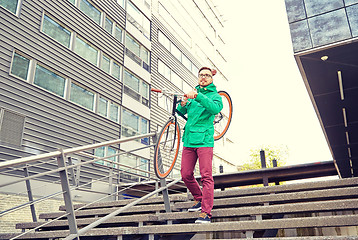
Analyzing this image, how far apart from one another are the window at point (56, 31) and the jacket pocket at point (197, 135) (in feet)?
Result: 32.6

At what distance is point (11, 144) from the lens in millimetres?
9523

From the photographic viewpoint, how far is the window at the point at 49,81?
1107cm

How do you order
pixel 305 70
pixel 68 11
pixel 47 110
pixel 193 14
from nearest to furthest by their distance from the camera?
pixel 305 70 < pixel 47 110 < pixel 68 11 < pixel 193 14

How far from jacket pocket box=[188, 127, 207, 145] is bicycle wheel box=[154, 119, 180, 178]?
2.12 ft

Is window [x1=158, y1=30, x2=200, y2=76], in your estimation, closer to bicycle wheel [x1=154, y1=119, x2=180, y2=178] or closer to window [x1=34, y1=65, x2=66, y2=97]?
window [x1=34, y1=65, x2=66, y2=97]

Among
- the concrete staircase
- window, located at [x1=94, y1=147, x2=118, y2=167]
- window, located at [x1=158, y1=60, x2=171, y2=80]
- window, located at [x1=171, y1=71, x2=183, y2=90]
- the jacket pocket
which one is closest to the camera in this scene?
the concrete staircase

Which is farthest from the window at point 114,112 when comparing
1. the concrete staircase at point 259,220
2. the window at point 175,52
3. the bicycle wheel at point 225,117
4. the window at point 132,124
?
the concrete staircase at point 259,220

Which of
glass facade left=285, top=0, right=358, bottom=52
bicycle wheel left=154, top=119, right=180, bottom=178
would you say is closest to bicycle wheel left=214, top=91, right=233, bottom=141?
bicycle wheel left=154, top=119, right=180, bottom=178

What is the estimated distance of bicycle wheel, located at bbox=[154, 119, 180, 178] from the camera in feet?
14.5

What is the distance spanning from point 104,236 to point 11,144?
7423 millimetres

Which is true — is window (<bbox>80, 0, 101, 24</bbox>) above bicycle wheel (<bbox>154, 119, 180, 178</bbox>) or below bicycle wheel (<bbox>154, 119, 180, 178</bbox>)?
above

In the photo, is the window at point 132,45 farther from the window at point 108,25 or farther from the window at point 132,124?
the window at point 132,124

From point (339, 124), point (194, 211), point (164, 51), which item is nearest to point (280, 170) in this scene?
point (339, 124)

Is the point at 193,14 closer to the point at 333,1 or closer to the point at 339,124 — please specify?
the point at 339,124
